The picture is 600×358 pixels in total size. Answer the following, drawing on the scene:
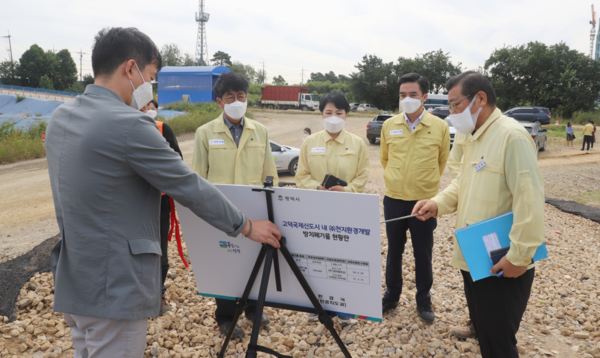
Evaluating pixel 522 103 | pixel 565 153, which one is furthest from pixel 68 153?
pixel 522 103

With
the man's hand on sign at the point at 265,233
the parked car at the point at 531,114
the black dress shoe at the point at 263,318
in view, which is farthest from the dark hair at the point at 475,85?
the parked car at the point at 531,114

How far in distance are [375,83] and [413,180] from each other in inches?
1858

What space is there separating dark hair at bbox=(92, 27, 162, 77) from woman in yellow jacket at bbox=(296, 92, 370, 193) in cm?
194

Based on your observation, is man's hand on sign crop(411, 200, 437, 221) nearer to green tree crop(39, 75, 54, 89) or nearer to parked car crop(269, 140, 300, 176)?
parked car crop(269, 140, 300, 176)

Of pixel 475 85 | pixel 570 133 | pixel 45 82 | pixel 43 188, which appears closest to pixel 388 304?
pixel 475 85

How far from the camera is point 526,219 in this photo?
1990 mm

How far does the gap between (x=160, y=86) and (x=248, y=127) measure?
106ft

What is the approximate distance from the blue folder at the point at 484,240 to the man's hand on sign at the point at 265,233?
3.55 feet

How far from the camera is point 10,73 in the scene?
5478 centimetres

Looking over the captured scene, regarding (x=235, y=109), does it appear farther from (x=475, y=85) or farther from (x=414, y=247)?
(x=414, y=247)

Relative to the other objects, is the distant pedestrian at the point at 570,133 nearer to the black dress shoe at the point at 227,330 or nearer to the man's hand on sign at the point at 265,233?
the black dress shoe at the point at 227,330

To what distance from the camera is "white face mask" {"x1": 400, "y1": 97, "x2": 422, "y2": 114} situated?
3629 mm

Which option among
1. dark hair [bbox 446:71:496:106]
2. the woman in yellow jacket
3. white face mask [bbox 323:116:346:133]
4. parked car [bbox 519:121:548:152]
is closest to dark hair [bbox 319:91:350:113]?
the woman in yellow jacket

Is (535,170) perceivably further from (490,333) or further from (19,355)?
Result: (19,355)
